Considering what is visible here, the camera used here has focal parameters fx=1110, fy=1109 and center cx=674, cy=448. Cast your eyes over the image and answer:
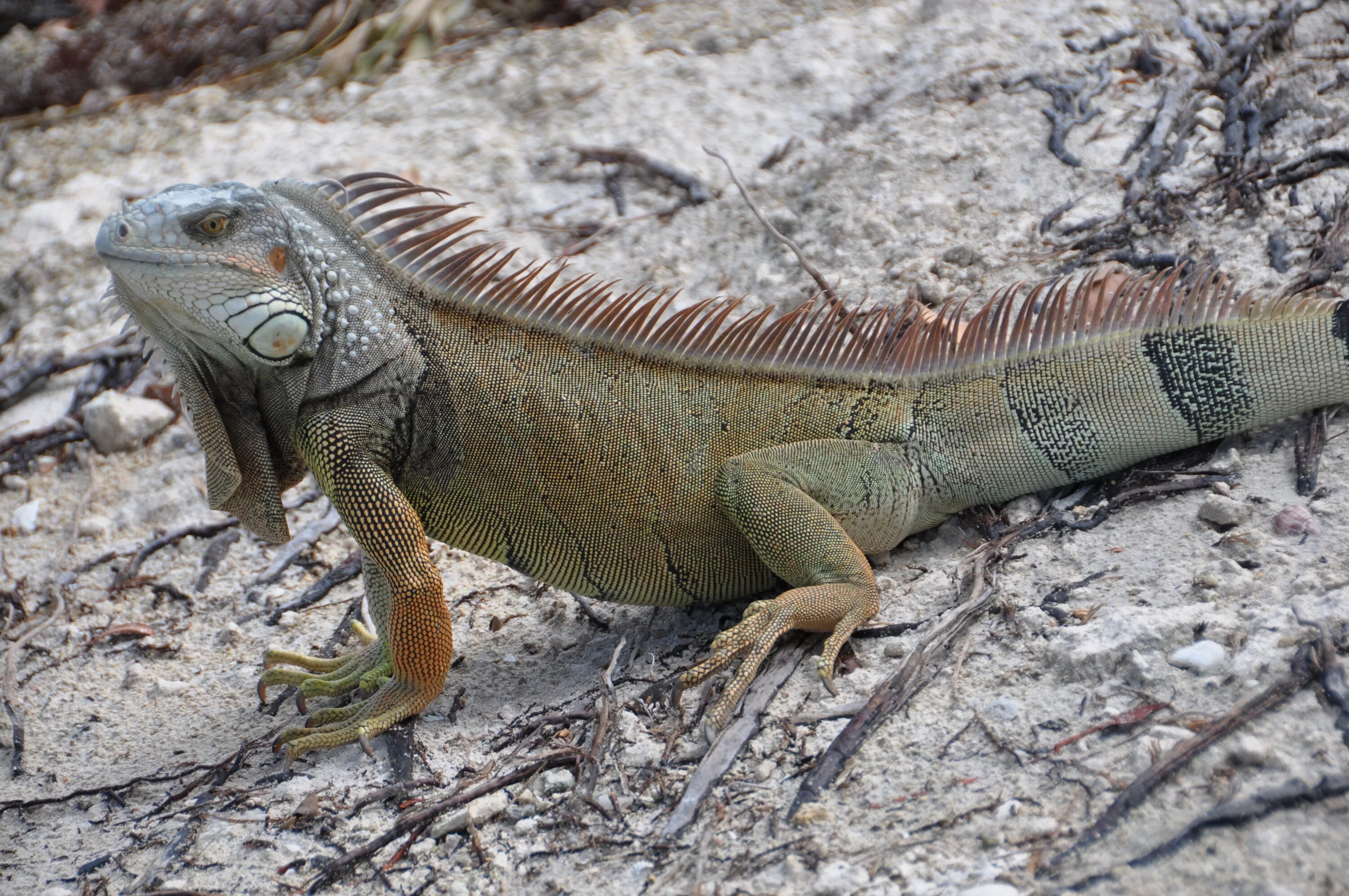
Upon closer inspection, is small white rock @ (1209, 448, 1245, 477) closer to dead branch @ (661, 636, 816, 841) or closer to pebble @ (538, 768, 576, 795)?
dead branch @ (661, 636, 816, 841)

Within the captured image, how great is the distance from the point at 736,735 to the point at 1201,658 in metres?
1.44

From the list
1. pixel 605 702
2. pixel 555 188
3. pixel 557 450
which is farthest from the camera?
pixel 555 188

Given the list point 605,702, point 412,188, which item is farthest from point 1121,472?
point 412,188

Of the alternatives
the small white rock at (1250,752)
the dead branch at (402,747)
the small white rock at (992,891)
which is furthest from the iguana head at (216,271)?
the small white rock at (1250,752)

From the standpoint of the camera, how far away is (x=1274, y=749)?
285cm

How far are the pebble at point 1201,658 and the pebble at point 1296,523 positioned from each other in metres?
0.73

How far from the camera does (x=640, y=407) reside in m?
4.30

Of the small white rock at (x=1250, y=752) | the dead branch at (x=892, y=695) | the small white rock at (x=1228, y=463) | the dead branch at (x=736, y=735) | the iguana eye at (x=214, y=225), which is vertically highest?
the iguana eye at (x=214, y=225)

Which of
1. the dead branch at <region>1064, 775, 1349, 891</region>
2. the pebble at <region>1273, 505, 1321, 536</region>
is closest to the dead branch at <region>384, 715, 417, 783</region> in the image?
the dead branch at <region>1064, 775, 1349, 891</region>

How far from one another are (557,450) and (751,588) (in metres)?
0.98

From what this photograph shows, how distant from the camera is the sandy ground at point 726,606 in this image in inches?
121

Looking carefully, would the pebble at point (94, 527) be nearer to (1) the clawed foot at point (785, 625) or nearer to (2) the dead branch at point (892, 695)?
(1) the clawed foot at point (785, 625)

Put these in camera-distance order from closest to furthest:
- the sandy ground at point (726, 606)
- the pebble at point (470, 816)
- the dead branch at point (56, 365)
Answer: the sandy ground at point (726, 606), the pebble at point (470, 816), the dead branch at point (56, 365)

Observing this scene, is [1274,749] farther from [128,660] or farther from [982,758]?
[128,660]
